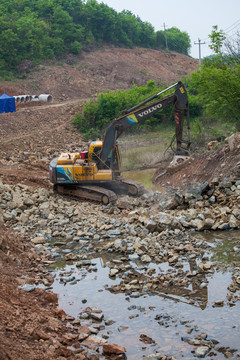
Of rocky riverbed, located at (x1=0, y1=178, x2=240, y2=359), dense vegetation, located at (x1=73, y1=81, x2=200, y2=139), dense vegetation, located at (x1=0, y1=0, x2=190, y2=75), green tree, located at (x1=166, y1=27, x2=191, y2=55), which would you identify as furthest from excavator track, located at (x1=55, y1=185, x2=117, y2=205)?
green tree, located at (x1=166, y1=27, x2=191, y2=55)

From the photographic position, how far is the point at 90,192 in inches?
632

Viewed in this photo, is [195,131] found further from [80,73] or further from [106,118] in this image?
[80,73]

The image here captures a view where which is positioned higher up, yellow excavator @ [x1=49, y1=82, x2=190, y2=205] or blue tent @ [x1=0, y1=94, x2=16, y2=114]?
blue tent @ [x1=0, y1=94, x2=16, y2=114]

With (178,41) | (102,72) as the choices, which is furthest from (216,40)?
(178,41)

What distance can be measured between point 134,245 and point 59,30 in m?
52.7

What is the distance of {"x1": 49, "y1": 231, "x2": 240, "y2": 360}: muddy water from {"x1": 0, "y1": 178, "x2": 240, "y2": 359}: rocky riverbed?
0.14 ft

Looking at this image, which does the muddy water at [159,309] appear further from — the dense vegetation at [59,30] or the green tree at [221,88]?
the dense vegetation at [59,30]

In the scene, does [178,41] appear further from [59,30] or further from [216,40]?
[216,40]

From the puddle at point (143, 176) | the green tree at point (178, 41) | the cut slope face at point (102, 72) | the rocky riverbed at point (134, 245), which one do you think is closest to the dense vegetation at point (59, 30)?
the cut slope face at point (102, 72)

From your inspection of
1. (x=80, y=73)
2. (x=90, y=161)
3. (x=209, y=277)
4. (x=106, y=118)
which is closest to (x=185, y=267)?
(x=209, y=277)

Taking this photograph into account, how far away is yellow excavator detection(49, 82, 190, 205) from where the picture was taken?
15852 mm

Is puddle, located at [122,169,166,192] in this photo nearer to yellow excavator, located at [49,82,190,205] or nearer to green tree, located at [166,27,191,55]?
yellow excavator, located at [49,82,190,205]

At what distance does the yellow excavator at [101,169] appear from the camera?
1585 centimetres

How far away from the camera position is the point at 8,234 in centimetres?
1169
